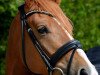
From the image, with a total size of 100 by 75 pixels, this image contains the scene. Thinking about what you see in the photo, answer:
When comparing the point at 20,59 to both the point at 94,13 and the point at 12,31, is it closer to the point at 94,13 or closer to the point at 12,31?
the point at 12,31

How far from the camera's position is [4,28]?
654 cm

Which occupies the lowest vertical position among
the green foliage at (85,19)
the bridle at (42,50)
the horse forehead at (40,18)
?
the green foliage at (85,19)

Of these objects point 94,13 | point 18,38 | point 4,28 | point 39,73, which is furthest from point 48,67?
point 94,13

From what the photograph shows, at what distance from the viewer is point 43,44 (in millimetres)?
4523

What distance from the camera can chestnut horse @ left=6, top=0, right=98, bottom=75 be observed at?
437 cm

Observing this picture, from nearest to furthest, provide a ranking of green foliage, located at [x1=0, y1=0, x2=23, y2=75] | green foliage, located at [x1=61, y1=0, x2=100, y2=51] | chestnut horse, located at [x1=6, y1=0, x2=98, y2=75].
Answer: chestnut horse, located at [x1=6, y1=0, x2=98, y2=75] < green foliage, located at [x1=0, y1=0, x2=23, y2=75] < green foliage, located at [x1=61, y1=0, x2=100, y2=51]

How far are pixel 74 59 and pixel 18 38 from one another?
691 millimetres

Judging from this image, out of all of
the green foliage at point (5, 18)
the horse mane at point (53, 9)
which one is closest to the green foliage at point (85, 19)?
the green foliage at point (5, 18)

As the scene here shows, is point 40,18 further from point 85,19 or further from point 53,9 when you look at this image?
point 85,19

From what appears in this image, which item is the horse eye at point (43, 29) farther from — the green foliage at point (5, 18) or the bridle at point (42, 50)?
the green foliage at point (5, 18)

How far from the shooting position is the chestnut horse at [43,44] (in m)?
4.37

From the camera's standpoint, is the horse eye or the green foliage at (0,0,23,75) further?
the green foliage at (0,0,23,75)

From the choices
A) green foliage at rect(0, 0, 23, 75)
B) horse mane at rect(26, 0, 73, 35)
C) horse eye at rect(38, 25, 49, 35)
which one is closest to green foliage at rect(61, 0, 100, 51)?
green foliage at rect(0, 0, 23, 75)

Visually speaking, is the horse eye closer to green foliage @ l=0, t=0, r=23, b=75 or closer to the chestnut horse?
the chestnut horse
